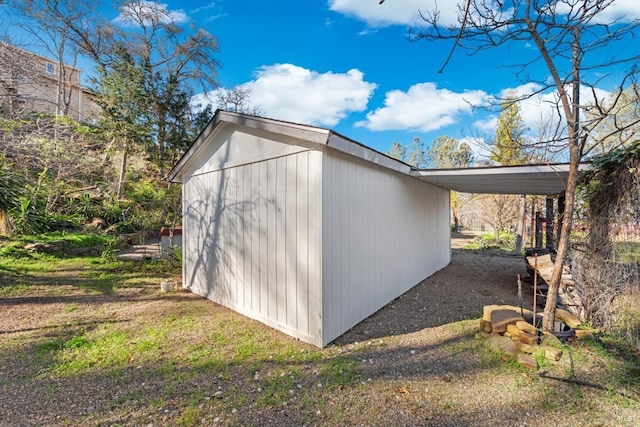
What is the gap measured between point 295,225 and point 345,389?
187cm

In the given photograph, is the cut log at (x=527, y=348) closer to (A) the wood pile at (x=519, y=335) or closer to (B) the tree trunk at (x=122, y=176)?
(A) the wood pile at (x=519, y=335)

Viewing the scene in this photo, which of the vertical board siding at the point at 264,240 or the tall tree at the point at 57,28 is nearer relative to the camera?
the vertical board siding at the point at 264,240

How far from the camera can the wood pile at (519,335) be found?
3.00 meters

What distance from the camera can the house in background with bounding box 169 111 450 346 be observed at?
3422mm

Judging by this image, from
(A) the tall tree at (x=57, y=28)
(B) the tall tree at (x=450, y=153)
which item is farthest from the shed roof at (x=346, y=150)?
(B) the tall tree at (x=450, y=153)

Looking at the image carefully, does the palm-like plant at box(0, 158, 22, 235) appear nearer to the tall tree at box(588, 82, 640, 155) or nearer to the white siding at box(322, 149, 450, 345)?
the white siding at box(322, 149, 450, 345)

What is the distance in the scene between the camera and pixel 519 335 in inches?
127

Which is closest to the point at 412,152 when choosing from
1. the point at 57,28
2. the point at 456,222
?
the point at 456,222

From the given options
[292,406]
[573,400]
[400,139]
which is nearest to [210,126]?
[292,406]

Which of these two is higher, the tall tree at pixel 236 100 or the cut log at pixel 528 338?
the tall tree at pixel 236 100

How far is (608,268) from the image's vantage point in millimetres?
3674

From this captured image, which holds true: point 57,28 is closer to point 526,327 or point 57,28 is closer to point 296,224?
point 296,224

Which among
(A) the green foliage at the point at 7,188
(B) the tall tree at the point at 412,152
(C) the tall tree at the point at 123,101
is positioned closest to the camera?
(A) the green foliage at the point at 7,188

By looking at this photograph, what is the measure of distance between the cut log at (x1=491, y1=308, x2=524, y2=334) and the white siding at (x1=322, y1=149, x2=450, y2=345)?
161cm
